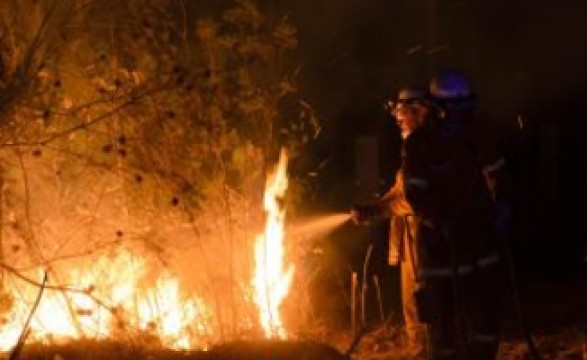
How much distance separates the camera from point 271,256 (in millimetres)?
7488

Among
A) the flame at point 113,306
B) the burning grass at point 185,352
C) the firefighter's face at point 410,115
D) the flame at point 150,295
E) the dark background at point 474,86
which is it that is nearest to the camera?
the burning grass at point 185,352

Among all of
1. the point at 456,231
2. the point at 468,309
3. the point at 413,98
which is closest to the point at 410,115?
the point at 413,98

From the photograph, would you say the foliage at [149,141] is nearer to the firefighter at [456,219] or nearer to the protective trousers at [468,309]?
the firefighter at [456,219]

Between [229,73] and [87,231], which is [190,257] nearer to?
[87,231]

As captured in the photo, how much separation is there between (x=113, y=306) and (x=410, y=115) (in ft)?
7.89

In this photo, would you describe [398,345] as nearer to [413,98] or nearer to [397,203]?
[397,203]

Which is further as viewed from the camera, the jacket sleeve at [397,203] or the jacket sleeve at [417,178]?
the jacket sleeve at [397,203]

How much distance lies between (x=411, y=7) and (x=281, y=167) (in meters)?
7.85

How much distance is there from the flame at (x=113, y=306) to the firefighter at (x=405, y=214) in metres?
1.55

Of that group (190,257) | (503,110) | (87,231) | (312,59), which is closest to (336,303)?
(190,257)

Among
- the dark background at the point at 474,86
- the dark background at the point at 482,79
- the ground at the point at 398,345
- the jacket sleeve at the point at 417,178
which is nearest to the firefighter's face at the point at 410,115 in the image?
the jacket sleeve at the point at 417,178

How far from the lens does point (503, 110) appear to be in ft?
54.7

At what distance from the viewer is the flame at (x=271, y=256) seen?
7367 mm

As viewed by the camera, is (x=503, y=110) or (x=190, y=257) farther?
(x=503, y=110)
